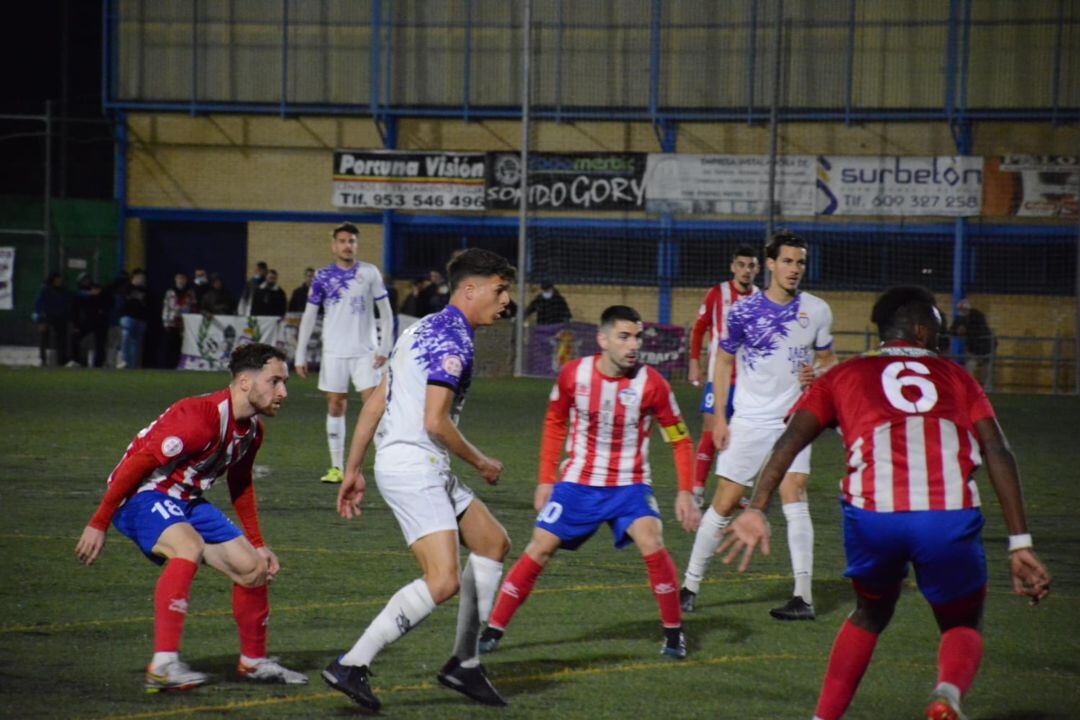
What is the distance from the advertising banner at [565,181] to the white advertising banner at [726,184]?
61 centimetres

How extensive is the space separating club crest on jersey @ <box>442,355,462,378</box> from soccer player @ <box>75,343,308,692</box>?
91 cm

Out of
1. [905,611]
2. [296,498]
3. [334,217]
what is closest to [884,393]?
[905,611]

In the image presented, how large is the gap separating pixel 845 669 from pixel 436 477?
5.91ft

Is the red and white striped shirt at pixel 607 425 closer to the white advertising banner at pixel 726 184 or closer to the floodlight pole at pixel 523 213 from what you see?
the floodlight pole at pixel 523 213

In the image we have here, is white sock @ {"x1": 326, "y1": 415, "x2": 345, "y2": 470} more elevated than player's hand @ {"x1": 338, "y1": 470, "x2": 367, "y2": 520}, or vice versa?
player's hand @ {"x1": 338, "y1": 470, "x2": 367, "y2": 520}

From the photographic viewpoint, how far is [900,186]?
28.8 meters

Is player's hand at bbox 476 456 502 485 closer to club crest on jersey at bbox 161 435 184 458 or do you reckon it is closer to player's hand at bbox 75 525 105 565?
club crest on jersey at bbox 161 435 184 458

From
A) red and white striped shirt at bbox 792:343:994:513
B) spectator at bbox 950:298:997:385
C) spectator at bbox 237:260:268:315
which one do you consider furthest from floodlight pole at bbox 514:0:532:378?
red and white striped shirt at bbox 792:343:994:513

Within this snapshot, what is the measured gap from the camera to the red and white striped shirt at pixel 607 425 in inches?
277

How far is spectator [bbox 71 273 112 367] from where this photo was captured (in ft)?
89.8

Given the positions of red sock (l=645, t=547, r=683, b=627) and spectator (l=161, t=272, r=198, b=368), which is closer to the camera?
red sock (l=645, t=547, r=683, b=627)

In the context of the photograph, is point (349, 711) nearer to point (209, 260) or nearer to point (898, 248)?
point (898, 248)

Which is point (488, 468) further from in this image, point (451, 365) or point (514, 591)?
point (514, 591)

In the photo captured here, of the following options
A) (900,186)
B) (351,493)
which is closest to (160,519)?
(351,493)
